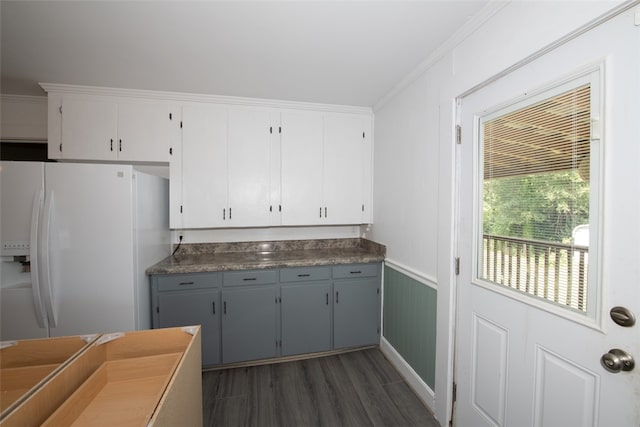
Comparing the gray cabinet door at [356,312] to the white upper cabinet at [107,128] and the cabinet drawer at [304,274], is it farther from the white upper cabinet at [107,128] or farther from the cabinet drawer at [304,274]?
the white upper cabinet at [107,128]

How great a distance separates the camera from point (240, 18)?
1351 millimetres

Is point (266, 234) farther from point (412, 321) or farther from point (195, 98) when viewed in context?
point (412, 321)

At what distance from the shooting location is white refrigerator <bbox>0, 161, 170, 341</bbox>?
1.56 m

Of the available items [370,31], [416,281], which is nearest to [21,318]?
[416,281]

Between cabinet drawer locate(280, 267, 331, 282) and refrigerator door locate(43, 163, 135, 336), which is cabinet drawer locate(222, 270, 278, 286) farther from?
refrigerator door locate(43, 163, 135, 336)

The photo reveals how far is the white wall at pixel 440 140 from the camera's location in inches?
41.4

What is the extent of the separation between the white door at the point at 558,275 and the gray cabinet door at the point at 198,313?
1.85m

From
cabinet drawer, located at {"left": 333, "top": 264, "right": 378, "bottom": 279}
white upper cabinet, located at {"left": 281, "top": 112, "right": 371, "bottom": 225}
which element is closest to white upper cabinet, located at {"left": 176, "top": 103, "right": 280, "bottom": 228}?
white upper cabinet, located at {"left": 281, "top": 112, "right": 371, "bottom": 225}

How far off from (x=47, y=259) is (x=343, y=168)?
237 cm

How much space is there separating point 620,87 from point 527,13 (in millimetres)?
525

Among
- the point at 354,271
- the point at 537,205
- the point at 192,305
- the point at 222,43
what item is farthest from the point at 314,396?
the point at 222,43

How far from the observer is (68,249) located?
5.38ft

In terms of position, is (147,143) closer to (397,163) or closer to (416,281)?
(397,163)

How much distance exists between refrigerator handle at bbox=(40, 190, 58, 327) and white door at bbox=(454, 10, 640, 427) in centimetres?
259
